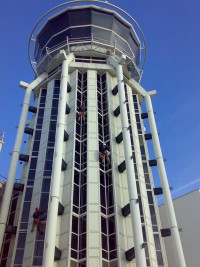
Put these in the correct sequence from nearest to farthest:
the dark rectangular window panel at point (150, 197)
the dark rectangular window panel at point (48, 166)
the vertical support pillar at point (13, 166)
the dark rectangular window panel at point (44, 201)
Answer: the vertical support pillar at point (13, 166) → the dark rectangular window panel at point (44, 201) → the dark rectangular window panel at point (150, 197) → the dark rectangular window panel at point (48, 166)

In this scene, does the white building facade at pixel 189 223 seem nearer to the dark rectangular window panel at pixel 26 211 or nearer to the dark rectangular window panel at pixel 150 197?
the dark rectangular window panel at pixel 150 197

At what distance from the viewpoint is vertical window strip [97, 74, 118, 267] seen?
33.2m

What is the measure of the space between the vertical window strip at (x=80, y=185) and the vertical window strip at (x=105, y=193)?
1825 millimetres

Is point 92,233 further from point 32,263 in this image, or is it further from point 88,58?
point 88,58

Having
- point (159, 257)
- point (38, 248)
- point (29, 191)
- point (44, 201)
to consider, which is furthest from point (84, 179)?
point (159, 257)

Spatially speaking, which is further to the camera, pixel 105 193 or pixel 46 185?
pixel 46 185

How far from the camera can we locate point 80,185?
37938 millimetres

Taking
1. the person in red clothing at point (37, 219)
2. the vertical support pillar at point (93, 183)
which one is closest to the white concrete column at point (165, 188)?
the vertical support pillar at point (93, 183)

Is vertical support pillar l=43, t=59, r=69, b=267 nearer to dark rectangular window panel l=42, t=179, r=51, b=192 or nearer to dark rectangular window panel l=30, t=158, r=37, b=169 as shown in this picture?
dark rectangular window panel l=42, t=179, r=51, b=192

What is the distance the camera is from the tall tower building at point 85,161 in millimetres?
32844

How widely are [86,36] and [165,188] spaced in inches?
1098

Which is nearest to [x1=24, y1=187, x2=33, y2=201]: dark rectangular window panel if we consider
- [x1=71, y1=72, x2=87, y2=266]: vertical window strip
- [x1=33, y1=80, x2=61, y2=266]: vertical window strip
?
[x1=33, y1=80, x2=61, y2=266]: vertical window strip

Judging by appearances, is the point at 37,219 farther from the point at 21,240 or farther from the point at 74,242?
the point at 74,242

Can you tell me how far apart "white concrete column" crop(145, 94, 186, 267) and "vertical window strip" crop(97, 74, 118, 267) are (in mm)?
6014
